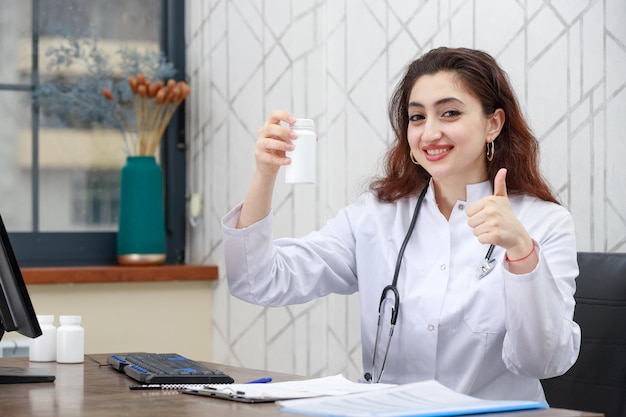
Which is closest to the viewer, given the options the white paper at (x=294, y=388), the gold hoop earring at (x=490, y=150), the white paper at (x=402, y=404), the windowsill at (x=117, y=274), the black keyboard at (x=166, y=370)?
the white paper at (x=402, y=404)

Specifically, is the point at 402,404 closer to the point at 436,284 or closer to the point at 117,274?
the point at 436,284

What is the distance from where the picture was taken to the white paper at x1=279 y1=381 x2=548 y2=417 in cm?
128

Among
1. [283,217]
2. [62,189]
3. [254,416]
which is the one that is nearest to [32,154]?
[62,189]

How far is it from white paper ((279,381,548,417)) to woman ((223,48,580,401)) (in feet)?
1.44

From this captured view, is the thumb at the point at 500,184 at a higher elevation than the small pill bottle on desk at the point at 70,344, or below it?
higher

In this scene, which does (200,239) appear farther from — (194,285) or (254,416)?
(254,416)

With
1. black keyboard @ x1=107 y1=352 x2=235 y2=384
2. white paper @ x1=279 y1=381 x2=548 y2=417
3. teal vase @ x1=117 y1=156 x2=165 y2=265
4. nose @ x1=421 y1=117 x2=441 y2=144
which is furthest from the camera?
teal vase @ x1=117 y1=156 x2=165 y2=265

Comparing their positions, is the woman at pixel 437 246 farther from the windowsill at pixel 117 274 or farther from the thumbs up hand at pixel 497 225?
the windowsill at pixel 117 274

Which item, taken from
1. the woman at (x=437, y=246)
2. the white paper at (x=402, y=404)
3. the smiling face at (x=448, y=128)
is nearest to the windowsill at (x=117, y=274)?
the woman at (x=437, y=246)

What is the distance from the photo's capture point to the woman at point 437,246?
78.1 inches

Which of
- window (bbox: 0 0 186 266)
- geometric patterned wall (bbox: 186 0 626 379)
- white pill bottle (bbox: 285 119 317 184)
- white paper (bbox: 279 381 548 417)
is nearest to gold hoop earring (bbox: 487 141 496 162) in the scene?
geometric patterned wall (bbox: 186 0 626 379)

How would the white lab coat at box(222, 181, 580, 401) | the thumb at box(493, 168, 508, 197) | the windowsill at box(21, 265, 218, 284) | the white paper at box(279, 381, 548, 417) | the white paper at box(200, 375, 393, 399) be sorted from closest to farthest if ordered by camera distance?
the white paper at box(279, 381, 548, 417) < the white paper at box(200, 375, 393, 399) < the thumb at box(493, 168, 508, 197) < the white lab coat at box(222, 181, 580, 401) < the windowsill at box(21, 265, 218, 284)

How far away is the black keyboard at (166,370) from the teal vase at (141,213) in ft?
5.22

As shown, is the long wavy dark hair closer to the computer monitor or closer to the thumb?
the thumb
